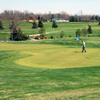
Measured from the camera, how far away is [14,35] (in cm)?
7431

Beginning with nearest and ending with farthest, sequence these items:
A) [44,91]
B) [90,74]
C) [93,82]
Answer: [44,91] → [93,82] → [90,74]

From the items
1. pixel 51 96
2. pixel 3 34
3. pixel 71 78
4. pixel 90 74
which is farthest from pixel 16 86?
Result: pixel 3 34

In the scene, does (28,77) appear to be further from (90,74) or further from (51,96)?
(51,96)

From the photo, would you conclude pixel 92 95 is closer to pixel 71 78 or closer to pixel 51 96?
pixel 51 96

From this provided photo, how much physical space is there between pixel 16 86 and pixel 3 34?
93178mm

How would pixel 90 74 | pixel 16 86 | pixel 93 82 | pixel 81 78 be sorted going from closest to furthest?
pixel 16 86, pixel 93 82, pixel 81 78, pixel 90 74

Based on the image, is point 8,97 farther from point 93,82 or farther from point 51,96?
point 93,82

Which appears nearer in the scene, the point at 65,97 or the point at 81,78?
the point at 65,97

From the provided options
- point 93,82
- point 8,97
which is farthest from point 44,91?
point 93,82

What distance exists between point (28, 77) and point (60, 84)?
301cm

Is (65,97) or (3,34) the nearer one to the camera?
(65,97)

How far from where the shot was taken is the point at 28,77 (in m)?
14.2

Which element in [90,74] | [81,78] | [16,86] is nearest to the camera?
[16,86]

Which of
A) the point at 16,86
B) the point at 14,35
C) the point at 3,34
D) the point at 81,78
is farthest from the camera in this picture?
the point at 3,34
